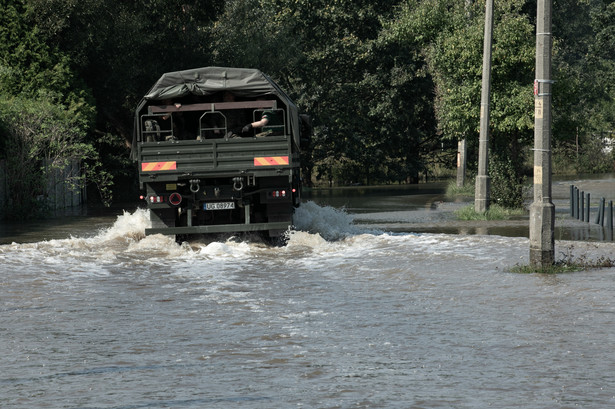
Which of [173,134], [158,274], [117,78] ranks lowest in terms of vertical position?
[158,274]

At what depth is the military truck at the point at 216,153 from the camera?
18.4 metres

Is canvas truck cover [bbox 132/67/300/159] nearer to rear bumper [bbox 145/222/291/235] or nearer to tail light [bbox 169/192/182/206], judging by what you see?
tail light [bbox 169/192/182/206]

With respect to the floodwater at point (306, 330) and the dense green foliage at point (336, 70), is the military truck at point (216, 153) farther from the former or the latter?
the dense green foliage at point (336, 70)

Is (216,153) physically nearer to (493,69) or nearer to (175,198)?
(175,198)

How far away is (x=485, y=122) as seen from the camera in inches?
1005

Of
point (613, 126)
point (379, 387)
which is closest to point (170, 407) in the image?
point (379, 387)

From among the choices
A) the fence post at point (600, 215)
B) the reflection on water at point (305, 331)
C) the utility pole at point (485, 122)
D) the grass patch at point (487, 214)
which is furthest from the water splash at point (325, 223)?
the fence post at point (600, 215)

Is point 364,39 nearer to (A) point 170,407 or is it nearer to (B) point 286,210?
(B) point 286,210

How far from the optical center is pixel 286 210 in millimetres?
19016

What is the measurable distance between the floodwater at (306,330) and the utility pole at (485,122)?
7478mm

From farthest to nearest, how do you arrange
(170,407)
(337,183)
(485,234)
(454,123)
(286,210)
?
(337,183), (454,123), (485,234), (286,210), (170,407)

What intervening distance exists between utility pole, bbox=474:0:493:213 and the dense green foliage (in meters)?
2.19

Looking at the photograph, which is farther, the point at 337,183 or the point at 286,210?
the point at 337,183

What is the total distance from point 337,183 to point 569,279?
4315 centimetres
